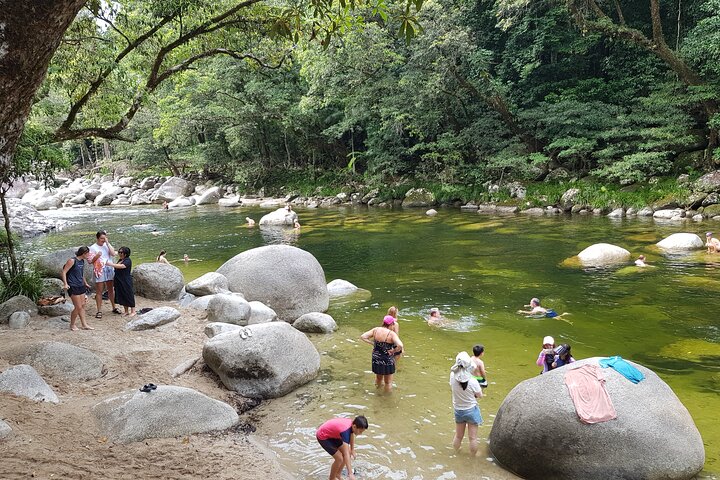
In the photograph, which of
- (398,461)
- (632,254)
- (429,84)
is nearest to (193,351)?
(398,461)

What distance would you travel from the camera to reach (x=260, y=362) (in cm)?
816

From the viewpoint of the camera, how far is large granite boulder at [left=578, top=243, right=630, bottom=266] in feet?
54.7

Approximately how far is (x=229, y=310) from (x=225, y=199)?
113 ft

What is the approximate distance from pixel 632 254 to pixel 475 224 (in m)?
9.57

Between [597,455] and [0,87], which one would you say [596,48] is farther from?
[0,87]

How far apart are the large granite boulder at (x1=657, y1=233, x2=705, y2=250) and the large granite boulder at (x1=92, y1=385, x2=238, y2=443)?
665 inches

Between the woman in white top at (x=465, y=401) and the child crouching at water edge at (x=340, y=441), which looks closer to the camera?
the child crouching at water edge at (x=340, y=441)

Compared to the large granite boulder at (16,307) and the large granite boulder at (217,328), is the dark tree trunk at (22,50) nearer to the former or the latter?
the large granite boulder at (217,328)

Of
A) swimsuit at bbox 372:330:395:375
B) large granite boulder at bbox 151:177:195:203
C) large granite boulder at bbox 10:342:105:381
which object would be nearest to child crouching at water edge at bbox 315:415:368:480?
swimsuit at bbox 372:330:395:375

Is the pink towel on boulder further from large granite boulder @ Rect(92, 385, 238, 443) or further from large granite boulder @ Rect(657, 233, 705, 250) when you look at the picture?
large granite boulder @ Rect(657, 233, 705, 250)

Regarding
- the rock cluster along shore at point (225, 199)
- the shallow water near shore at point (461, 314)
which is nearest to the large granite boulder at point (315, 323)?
the shallow water near shore at point (461, 314)

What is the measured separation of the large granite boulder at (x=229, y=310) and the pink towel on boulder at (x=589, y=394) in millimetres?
6950

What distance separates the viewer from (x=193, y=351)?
9.44m

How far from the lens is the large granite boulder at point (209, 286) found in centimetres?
1275
